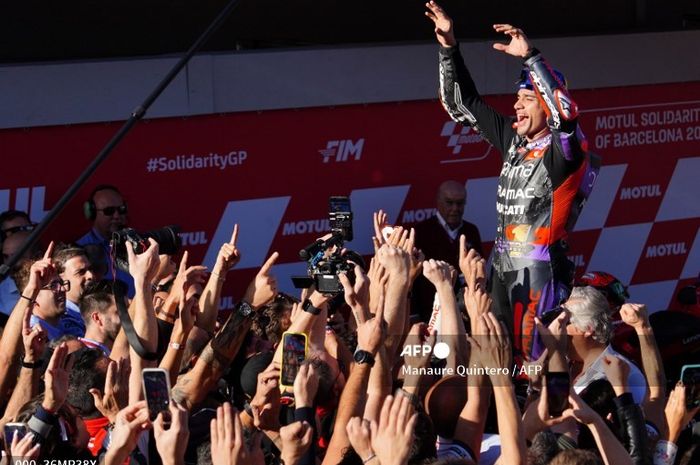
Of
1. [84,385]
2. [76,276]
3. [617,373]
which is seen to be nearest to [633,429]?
[617,373]

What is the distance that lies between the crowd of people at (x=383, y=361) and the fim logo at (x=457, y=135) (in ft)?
6.65

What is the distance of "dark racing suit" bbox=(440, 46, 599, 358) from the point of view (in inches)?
215

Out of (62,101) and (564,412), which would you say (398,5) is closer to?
(62,101)

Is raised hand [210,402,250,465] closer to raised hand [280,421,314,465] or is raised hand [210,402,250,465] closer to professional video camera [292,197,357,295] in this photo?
raised hand [280,421,314,465]

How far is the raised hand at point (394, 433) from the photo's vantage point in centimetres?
313

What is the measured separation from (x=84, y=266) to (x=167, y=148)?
1566 mm

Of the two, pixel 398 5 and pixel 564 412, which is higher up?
pixel 398 5

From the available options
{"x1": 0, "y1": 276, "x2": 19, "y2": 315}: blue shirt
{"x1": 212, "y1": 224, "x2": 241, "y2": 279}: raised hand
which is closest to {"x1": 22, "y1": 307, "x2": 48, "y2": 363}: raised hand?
{"x1": 212, "y1": 224, "x2": 241, "y2": 279}: raised hand

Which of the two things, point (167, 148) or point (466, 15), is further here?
point (466, 15)

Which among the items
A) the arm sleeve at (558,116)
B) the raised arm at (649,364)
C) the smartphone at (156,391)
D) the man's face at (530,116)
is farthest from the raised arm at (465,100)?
the smartphone at (156,391)

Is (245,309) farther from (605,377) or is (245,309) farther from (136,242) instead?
(605,377)

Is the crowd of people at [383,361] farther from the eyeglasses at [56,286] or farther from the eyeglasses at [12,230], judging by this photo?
the eyeglasses at [12,230]

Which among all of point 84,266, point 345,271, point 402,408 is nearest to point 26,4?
point 84,266

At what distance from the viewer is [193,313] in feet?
15.7
